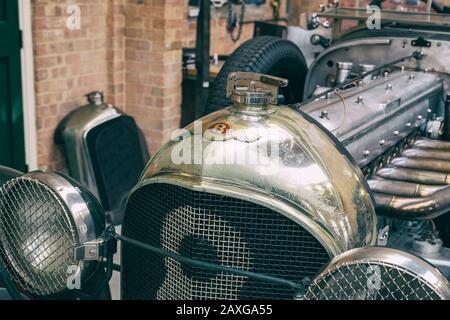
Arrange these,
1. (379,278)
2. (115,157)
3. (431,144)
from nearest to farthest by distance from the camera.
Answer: (379,278) → (431,144) → (115,157)

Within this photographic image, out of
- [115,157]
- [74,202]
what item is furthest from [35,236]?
[115,157]

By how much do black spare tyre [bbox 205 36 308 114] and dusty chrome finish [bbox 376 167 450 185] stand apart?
0.96 meters

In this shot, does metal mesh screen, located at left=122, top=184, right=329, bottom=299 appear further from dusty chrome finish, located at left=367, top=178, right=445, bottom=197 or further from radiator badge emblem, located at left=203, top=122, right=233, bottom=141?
dusty chrome finish, located at left=367, top=178, right=445, bottom=197

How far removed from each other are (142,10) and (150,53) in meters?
0.31

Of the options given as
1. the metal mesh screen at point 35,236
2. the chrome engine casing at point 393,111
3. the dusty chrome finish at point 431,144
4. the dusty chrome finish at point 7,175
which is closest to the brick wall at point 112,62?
the chrome engine casing at point 393,111

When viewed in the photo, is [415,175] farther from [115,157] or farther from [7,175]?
[115,157]

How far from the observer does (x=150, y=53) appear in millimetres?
4844

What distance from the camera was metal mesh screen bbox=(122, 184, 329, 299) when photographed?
167cm

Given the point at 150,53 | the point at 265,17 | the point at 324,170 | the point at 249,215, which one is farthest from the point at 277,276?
the point at 265,17

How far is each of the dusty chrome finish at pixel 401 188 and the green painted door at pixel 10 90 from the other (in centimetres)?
261

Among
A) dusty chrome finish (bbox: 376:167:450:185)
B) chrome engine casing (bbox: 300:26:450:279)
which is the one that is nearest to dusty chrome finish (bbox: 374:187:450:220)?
chrome engine casing (bbox: 300:26:450:279)

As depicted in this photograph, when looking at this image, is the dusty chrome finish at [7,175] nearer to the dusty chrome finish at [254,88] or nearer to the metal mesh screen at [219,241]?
the metal mesh screen at [219,241]

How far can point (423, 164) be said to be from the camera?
8.18 ft

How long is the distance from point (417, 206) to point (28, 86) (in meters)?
2.87
